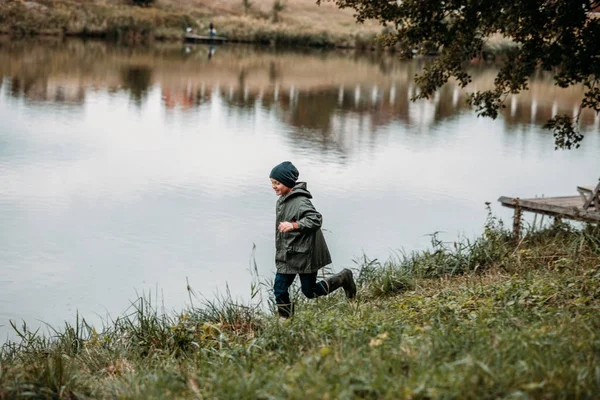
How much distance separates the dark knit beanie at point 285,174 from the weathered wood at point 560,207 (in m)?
5.65

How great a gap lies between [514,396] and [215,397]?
62.5 inches

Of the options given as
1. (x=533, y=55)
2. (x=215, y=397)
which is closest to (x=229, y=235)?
(x=533, y=55)

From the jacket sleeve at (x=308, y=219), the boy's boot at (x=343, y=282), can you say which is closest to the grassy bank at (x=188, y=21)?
the boy's boot at (x=343, y=282)

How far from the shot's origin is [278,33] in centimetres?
6438

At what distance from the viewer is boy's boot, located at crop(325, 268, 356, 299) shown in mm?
8305

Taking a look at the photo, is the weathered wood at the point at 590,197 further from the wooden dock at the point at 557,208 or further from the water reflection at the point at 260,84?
the water reflection at the point at 260,84

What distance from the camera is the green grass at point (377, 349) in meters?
4.62

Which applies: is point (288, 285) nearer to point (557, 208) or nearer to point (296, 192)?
point (296, 192)

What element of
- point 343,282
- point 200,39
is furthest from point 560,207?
point 200,39

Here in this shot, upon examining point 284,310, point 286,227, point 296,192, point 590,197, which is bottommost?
point 284,310

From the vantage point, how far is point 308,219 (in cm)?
757

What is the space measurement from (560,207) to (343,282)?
5502 mm

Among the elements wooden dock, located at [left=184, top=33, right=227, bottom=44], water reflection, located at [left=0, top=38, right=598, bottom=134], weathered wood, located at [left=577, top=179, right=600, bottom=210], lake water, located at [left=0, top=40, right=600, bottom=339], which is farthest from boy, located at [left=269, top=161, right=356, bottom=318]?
wooden dock, located at [left=184, top=33, right=227, bottom=44]

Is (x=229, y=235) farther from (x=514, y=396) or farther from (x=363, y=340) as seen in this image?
(x=514, y=396)
